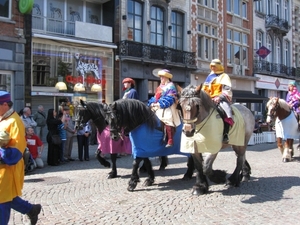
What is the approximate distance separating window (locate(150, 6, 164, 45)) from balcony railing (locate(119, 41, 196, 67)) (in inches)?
A: 28.2

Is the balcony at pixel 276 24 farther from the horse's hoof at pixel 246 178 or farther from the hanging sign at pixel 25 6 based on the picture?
the horse's hoof at pixel 246 178

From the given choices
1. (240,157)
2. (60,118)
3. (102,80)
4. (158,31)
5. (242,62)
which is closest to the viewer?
(240,157)

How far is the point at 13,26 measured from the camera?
15.4 m

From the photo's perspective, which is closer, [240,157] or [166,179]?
[240,157]

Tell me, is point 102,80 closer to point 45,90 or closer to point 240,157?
point 45,90

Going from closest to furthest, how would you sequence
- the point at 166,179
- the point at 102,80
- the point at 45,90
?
the point at 166,179, the point at 45,90, the point at 102,80

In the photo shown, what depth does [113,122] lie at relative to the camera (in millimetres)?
6586

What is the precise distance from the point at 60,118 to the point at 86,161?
160cm

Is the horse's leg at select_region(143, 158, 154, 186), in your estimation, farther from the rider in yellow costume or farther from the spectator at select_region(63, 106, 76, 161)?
the spectator at select_region(63, 106, 76, 161)

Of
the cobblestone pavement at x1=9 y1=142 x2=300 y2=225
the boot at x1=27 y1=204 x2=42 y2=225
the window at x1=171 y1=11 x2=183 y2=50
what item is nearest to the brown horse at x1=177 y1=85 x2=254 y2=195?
the cobblestone pavement at x1=9 y1=142 x2=300 y2=225

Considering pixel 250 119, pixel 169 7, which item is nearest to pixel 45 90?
pixel 169 7

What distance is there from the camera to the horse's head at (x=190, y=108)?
5695 millimetres

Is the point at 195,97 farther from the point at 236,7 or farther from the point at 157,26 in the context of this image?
the point at 236,7

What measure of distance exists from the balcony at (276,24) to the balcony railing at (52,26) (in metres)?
19.2
